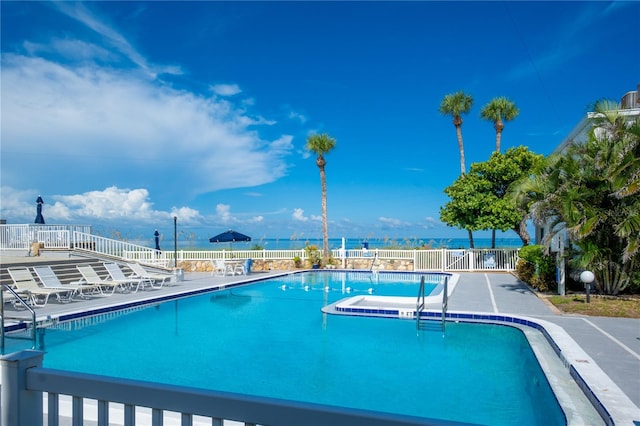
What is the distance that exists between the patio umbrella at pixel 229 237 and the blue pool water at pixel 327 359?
975 cm

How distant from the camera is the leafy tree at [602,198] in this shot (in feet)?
33.7

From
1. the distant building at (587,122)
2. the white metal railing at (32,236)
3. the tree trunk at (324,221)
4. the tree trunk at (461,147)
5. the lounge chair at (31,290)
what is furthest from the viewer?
the tree trunk at (461,147)

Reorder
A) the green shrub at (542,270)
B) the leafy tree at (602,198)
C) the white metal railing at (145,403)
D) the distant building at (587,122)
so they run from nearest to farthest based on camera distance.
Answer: the white metal railing at (145,403)
the leafy tree at (602,198)
the distant building at (587,122)
the green shrub at (542,270)

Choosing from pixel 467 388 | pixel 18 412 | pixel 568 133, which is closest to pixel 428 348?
pixel 467 388

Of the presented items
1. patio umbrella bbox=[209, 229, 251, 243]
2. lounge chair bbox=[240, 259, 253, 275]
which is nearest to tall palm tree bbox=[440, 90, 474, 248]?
patio umbrella bbox=[209, 229, 251, 243]

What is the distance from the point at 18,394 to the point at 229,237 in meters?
20.2

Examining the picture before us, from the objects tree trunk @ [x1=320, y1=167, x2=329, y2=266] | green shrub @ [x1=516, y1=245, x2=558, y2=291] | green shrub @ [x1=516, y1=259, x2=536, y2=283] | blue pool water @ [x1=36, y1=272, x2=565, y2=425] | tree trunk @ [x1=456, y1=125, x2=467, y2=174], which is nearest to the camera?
blue pool water @ [x1=36, y1=272, x2=565, y2=425]

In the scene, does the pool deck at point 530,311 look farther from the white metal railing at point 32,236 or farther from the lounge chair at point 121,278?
the white metal railing at point 32,236

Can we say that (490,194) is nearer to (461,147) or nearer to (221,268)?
(461,147)

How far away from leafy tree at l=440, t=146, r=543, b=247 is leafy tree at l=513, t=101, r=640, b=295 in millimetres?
8409

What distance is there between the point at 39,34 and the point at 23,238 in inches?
345

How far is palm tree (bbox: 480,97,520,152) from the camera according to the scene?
88.0 feet

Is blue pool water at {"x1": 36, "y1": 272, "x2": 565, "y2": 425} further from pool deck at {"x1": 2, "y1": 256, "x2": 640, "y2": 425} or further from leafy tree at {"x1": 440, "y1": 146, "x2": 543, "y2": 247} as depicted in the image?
leafy tree at {"x1": 440, "y1": 146, "x2": 543, "y2": 247}

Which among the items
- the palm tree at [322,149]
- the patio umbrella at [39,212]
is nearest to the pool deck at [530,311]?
the patio umbrella at [39,212]
